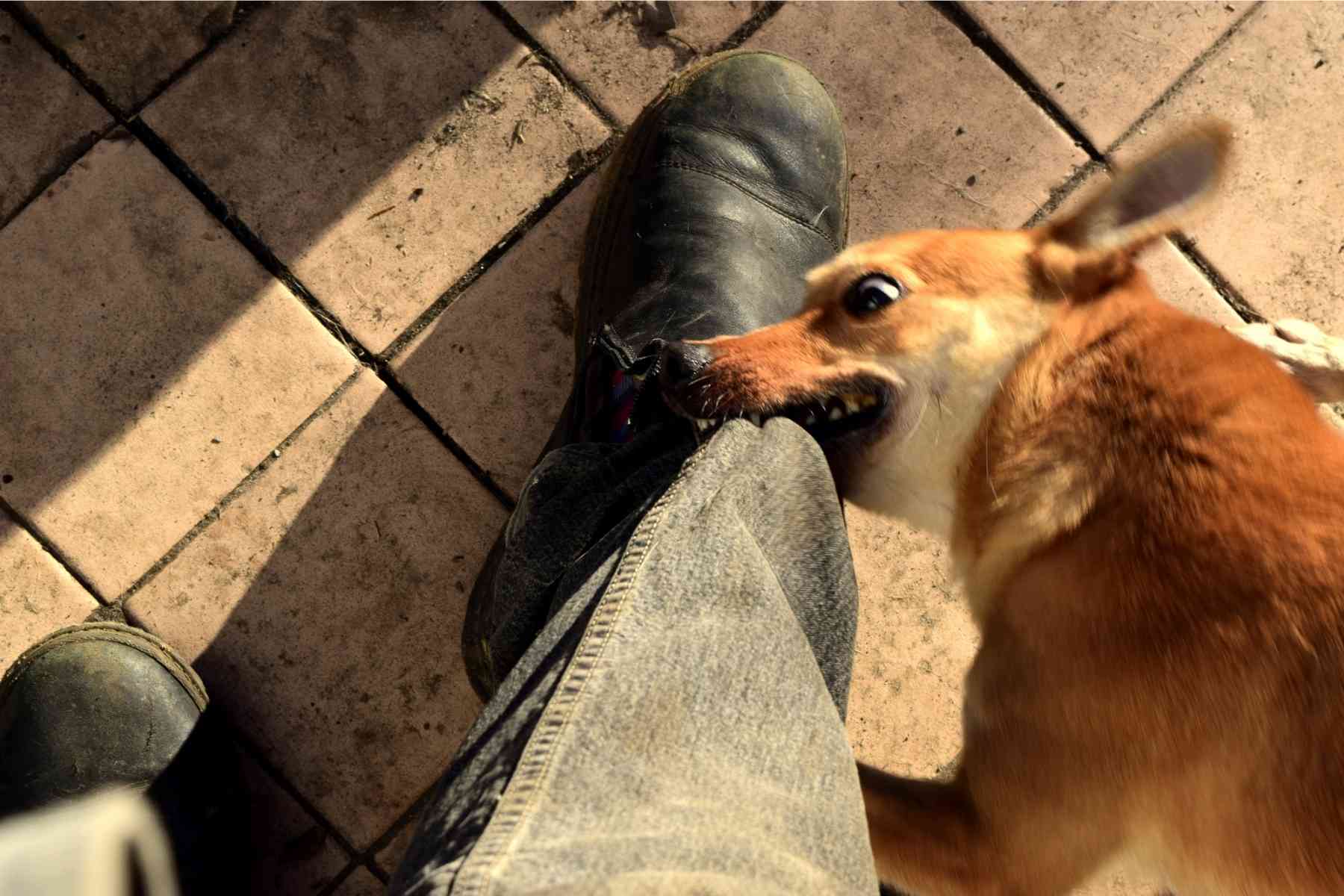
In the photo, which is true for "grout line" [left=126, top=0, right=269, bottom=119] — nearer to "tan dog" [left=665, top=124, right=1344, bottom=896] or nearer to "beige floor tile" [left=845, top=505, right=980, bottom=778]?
"tan dog" [left=665, top=124, right=1344, bottom=896]

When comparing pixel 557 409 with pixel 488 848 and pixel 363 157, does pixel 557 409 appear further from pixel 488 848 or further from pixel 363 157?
pixel 488 848

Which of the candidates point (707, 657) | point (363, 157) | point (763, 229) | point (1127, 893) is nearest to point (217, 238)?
point (363, 157)

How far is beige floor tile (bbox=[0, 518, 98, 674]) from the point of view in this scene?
2668mm

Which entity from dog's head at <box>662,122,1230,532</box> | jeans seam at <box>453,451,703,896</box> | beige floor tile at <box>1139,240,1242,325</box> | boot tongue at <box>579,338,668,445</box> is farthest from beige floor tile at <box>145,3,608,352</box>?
beige floor tile at <box>1139,240,1242,325</box>

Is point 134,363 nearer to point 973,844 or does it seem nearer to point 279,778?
point 279,778

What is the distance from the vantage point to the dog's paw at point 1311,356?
2.63 metres

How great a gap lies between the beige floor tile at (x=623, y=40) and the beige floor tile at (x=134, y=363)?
1046 millimetres

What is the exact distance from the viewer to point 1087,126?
2914mm

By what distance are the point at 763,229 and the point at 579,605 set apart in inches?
57.7

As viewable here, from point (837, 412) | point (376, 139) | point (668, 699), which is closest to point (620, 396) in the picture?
point (837, 412)

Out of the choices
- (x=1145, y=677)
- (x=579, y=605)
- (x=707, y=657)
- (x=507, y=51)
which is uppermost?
(x=507, y=51)

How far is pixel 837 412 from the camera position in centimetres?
208

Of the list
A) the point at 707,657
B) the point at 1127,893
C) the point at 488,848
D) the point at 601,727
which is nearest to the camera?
the point at 488,848

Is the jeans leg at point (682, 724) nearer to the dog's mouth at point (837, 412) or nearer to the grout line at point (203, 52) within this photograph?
the dog's mouth at point (837, 412)
